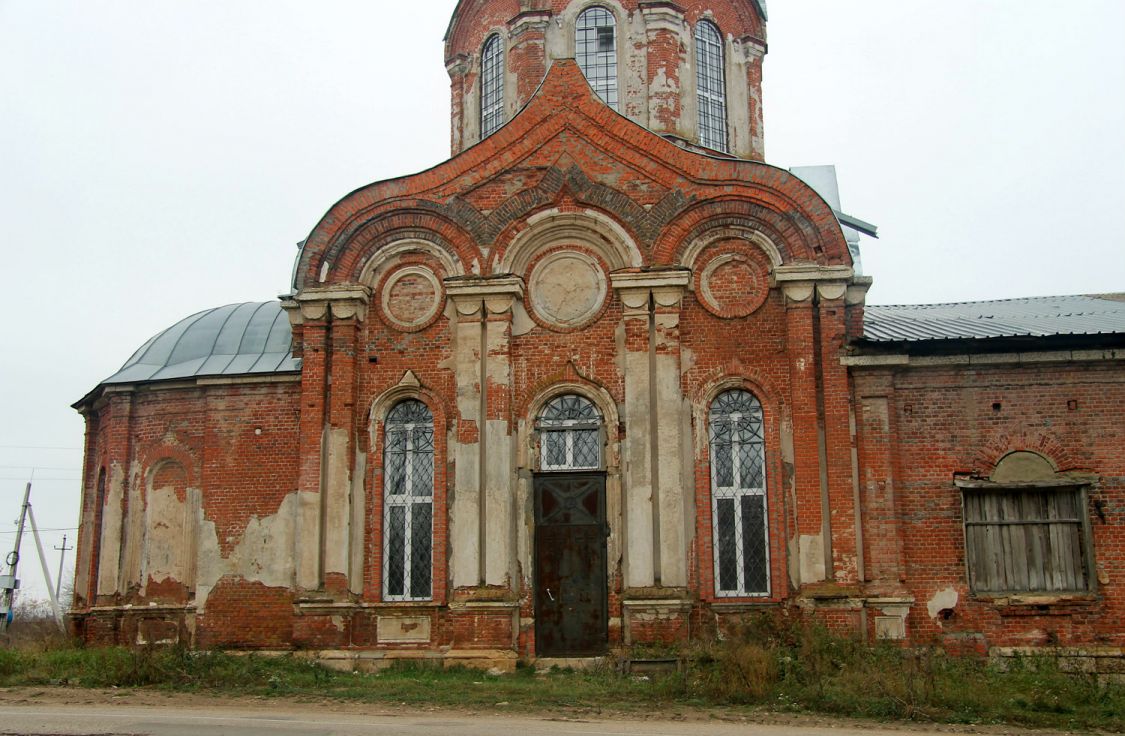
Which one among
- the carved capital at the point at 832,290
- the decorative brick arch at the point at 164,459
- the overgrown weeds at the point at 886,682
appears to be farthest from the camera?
the decorative brick arch at the point at 164,459

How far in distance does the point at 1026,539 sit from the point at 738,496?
12.7ft

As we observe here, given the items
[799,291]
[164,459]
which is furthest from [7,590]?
[799,291]

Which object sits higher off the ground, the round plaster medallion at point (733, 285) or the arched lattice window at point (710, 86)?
the arched lattice window at point (710, 86)

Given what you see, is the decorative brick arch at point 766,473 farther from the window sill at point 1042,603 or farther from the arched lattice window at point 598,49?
the arched lattice window at point 598,49

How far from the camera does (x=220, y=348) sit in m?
19.3

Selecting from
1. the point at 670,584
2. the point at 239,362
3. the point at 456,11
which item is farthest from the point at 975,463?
the point at 456,11

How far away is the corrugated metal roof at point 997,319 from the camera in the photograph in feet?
54.3

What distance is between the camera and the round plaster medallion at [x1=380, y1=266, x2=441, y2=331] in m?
17.5

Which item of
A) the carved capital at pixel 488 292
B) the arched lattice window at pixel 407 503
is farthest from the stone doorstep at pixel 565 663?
the carved capital at pixel 488 292

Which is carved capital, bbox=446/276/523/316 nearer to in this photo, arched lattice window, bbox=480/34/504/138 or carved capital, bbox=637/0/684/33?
arched lattice window, bbox=480/34/504/138

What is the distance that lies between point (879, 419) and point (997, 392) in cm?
166

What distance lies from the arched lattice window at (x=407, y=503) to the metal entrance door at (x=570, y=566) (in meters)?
1.65

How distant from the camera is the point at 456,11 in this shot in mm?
22203

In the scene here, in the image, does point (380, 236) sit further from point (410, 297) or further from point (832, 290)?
point (832, 290)
